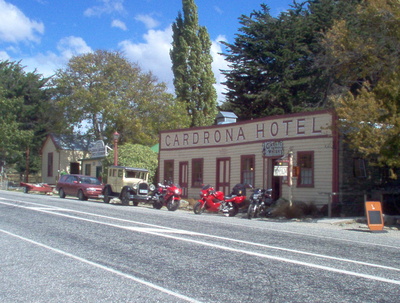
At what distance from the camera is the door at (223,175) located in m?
26.2

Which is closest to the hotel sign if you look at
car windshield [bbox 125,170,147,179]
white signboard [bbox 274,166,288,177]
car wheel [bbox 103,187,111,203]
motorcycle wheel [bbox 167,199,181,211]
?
white signboard [bbox 274,166,288,177]

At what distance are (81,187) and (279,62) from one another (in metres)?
19.0

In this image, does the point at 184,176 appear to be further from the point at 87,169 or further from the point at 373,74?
the point at 87,169

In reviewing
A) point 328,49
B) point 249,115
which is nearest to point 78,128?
point 249,115

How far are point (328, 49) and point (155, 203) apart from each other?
1045 centimetres

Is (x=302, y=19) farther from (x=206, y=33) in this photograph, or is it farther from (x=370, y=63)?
(x=370, y=63)

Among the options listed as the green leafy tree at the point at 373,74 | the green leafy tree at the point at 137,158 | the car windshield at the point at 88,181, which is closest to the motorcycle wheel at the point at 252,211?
the green leafy tree at the point at 373,74

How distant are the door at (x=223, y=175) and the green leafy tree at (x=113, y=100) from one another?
16467 mm

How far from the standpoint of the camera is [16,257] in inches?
359

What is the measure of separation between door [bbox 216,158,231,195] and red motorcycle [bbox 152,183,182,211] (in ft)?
13.4

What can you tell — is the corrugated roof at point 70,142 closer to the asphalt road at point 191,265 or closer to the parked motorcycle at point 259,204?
the parked motorcycle at point 259,204

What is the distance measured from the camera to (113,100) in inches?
1660

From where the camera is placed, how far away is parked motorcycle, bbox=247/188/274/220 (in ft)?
62.2

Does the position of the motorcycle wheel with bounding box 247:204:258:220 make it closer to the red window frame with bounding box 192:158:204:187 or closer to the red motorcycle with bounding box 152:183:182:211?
the red motorcycle with bounding box 152:183:182:211
